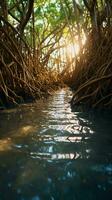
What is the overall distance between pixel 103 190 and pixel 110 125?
1.43 metres

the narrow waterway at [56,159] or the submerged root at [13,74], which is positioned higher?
the submerged root at [13,74]

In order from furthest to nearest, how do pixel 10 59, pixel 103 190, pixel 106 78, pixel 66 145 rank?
pixel 10 59 < pixel 106 78 < pixel 66 145 < pixel 103 190

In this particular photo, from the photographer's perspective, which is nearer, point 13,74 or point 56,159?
point 56,159

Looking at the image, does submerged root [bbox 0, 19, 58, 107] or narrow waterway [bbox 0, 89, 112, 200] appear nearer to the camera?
narrow waterway [bbox 0, 89, 112, 200]

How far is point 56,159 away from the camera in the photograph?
2.00m

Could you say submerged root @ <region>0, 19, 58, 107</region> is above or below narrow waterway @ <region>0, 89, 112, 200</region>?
above

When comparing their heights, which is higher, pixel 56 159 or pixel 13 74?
pixel 13 74

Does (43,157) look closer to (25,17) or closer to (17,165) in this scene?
(17,165)

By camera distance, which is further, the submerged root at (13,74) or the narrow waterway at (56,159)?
the submerged root at (13,74)

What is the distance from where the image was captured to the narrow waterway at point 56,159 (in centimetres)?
158

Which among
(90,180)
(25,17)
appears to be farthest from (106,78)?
(25,17)

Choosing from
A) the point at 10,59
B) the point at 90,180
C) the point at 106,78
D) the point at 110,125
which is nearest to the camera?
the point at 90,180

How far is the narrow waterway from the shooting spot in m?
1.58

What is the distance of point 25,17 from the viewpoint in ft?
19.1
